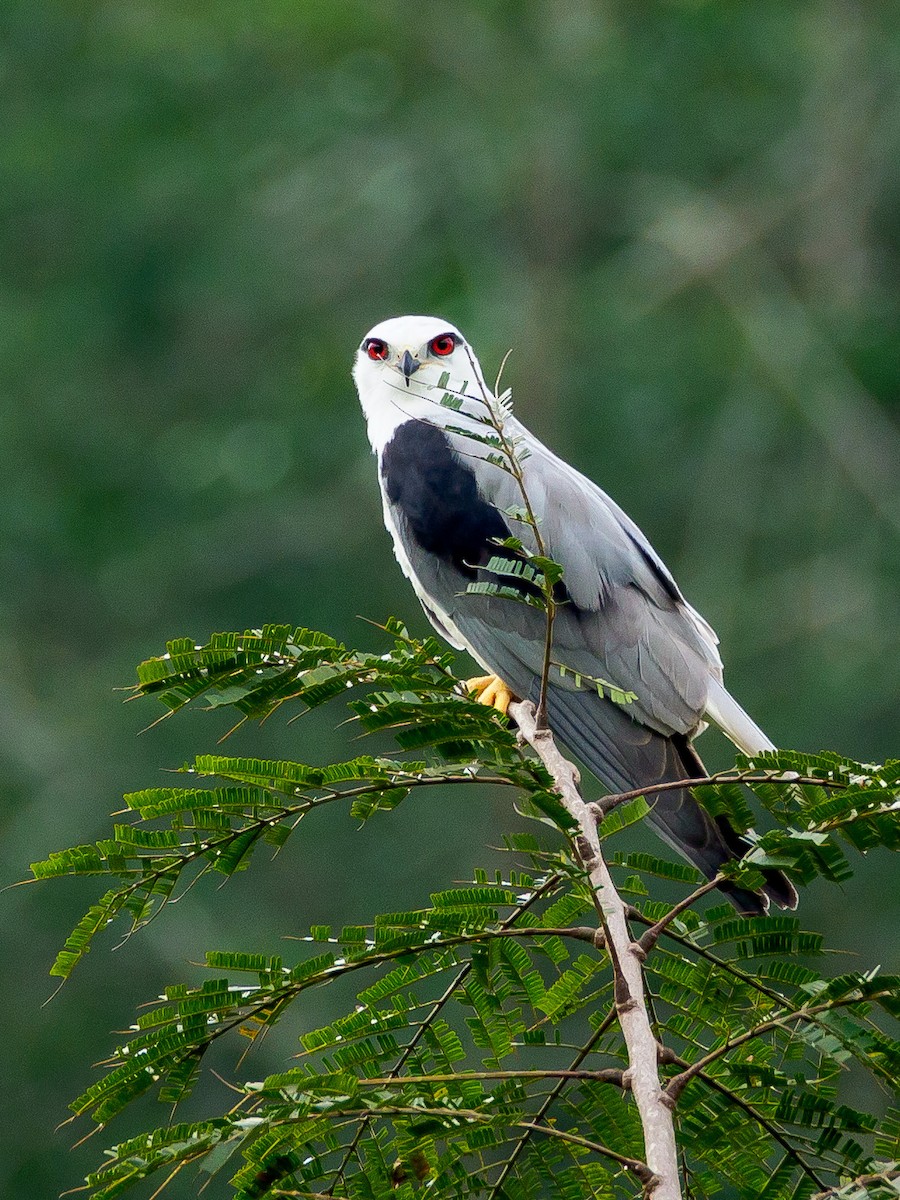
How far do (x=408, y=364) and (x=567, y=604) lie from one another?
0.89 meters

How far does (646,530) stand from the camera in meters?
12.7

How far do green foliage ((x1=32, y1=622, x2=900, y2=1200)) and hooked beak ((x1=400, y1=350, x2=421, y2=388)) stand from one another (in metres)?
2.59

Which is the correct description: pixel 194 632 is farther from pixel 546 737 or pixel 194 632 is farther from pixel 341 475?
pixel 546 737

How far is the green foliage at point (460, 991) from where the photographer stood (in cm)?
167

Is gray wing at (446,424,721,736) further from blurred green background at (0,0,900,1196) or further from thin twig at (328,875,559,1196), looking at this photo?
blurred green background at (0,0,900,1196)

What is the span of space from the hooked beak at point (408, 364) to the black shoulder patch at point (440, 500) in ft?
0.47

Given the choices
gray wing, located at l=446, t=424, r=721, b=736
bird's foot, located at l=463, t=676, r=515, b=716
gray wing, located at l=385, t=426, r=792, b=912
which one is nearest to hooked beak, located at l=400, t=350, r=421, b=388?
gray wing, located at l=385, t=426, r=792, b=912

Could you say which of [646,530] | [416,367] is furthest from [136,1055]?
[646,530]

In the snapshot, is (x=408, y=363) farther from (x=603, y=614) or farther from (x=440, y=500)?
(x=603, y=614)

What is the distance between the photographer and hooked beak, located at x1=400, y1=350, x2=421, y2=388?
4504 millimetres

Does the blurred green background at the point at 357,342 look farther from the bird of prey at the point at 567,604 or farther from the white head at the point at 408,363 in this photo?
the bird of prey at the point at 567,604

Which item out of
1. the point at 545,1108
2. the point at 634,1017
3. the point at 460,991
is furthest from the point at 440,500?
the point at 634,1017

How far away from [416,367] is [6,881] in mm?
8015

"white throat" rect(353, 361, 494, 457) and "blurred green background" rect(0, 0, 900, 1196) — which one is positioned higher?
"blurred green background" rect(0, 0, 900, 1196)
